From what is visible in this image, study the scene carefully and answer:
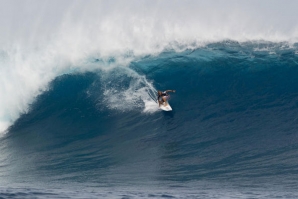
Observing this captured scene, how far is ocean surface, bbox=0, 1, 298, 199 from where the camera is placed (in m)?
17.3

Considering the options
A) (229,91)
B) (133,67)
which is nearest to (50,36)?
(133,67)

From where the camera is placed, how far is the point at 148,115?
23.5m

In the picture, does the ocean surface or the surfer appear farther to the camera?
the surfer

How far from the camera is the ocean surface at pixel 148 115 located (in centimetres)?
1727

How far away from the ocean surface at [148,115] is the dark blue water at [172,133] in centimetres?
5

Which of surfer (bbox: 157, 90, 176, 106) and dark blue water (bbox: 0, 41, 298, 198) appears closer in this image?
dark blue water (bbox: 0, 41, 298, 198)

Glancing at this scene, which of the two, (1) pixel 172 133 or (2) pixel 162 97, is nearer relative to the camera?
Result: (1) pixel 172 133

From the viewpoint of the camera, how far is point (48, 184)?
17375mm

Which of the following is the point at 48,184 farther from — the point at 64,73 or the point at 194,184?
the point at 64,73

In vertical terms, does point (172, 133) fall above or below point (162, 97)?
below

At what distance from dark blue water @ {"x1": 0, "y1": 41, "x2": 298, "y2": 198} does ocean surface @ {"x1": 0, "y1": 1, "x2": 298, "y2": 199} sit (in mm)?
50

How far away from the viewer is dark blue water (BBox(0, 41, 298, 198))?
16.9 m

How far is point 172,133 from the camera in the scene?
859 inches

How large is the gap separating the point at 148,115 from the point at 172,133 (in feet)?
6.81
